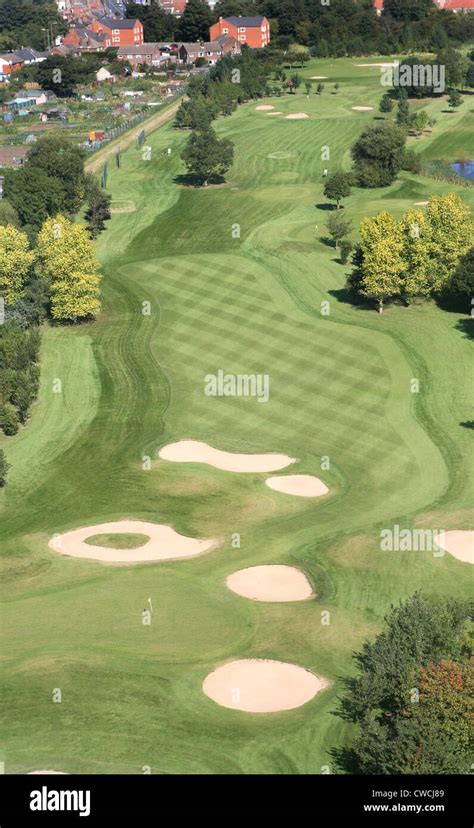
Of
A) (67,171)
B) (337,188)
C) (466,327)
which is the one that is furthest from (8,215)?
(466,327)

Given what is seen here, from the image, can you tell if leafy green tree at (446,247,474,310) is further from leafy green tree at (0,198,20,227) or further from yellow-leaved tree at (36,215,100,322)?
leafy green tree at (0,198,20,227)

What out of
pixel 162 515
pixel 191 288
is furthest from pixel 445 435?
pixel 191 288

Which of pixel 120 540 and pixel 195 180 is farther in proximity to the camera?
pixel 195 180

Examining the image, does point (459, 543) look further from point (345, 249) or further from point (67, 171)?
point (67, 171)

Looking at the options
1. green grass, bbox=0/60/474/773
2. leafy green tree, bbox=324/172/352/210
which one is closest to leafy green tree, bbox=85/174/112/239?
green grass, bbox=0/60/474/773

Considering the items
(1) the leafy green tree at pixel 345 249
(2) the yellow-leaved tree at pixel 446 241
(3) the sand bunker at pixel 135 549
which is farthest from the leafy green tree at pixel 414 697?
(1) the leafy green tree at pixel 345 249

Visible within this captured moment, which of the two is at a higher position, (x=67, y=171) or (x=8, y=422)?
(x=67, y=171)

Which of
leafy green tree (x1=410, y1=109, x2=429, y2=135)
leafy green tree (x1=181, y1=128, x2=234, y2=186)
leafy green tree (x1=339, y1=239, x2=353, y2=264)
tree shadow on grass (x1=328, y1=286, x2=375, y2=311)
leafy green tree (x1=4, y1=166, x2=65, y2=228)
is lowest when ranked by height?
tree shadow on grass (x1=328, y1=286, x2=375, y2=311)
